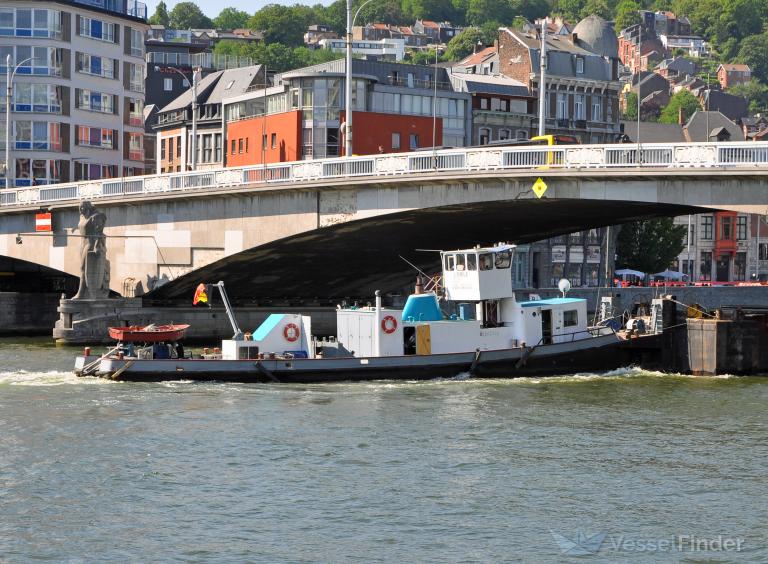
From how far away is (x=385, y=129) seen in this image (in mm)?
86750

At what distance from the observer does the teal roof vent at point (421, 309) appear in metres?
49.8

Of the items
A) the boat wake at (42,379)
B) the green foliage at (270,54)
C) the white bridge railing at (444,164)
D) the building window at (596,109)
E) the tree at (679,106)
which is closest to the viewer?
the boat wake at (42,379)

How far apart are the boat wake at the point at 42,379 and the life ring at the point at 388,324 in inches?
374

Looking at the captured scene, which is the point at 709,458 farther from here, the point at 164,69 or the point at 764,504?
the point at 164,69

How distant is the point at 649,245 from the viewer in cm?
10775

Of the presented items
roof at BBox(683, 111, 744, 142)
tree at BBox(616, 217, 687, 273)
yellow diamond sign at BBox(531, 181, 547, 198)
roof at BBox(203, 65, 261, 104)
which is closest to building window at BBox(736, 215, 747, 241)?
roof at BBox(683, 111, 744, 142)

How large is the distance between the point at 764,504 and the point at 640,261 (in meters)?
79.6

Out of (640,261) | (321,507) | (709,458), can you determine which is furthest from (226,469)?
(640,261)

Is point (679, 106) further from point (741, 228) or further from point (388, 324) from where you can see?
point (388, 324)

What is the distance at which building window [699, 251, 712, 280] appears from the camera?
123 m

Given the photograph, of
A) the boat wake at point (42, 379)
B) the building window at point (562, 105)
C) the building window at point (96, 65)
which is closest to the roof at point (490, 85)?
the building window at point (562, 105)

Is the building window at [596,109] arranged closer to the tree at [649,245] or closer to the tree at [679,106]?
the tree at [649,245]
